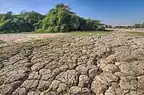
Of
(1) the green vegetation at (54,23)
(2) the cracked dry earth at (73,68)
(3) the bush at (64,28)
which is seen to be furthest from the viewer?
(1) the green vegetation at (54,23)

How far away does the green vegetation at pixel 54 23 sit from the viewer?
13.5 meters

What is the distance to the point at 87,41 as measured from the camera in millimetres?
6391

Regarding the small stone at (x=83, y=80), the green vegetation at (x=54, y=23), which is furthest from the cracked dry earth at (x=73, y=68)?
the green vegetation at (x=54, y=23)

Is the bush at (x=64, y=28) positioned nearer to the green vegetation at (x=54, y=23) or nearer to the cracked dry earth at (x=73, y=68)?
the green vegetation at (x=54, y=23)

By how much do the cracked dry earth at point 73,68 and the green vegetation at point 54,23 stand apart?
7100 mm

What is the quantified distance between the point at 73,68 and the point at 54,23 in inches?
388

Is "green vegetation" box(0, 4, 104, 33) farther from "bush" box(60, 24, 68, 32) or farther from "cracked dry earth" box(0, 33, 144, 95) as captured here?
"cracked dry earth" box(0, 33, 144, 95)

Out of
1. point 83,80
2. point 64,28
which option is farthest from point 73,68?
point 64,28

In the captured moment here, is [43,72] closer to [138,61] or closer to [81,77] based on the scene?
[81,77]

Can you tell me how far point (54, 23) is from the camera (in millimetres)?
14227

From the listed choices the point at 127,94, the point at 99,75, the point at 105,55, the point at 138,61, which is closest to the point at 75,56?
the point at 105,55

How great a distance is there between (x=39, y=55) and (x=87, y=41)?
1.66 m

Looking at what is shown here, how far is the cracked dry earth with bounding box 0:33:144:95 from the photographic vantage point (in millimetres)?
3998

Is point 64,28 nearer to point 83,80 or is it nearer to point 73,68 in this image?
point 73,68
